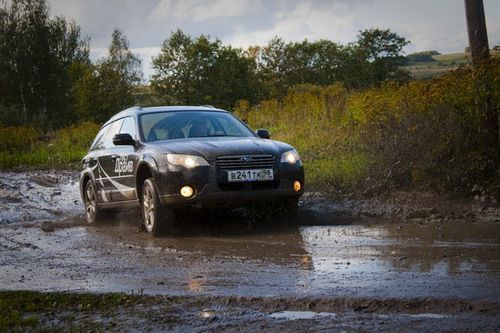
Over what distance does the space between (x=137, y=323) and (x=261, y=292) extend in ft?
3.78

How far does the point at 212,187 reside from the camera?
9.62m

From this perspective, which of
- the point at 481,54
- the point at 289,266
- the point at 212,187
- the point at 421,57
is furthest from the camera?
the point at 421,57

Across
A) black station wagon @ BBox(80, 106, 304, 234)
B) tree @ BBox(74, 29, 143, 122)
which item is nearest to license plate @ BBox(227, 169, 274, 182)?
black station wagon @ BBox(80, 106, 304, 234)

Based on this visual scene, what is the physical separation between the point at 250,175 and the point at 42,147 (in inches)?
957

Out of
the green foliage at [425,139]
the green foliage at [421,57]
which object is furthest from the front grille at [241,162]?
the green foliage at [421,57]

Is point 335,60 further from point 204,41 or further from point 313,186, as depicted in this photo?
point 313,186

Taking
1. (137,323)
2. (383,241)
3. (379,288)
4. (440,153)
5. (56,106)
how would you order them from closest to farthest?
1. (137,323)
2. (379,288)
3. (383,241)
4. (440,153)
5. (56,106)

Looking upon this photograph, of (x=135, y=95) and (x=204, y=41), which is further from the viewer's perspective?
(x=135, y=95)

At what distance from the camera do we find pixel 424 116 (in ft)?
37.8

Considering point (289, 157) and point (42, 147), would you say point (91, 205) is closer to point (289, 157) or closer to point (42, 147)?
point (289, 157)

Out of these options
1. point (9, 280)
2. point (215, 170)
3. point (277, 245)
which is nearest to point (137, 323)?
point (9, 280)

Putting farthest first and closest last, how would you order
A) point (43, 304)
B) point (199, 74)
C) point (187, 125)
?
point (199, 74)
point (187, 125)
point (43, 304)

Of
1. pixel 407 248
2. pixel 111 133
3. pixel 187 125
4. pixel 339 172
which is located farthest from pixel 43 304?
pixel 339 172

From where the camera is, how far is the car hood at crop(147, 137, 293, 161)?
9.78 m
